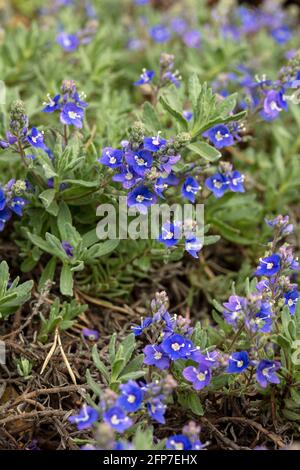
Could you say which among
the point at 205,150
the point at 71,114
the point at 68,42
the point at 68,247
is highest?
the point at 68,42

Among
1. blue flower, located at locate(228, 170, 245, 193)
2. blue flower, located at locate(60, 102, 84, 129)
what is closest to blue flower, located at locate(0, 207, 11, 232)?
blue flower, located at locate(60, 102, 84, 129)

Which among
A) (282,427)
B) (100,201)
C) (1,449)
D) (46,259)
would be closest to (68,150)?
(100,201)

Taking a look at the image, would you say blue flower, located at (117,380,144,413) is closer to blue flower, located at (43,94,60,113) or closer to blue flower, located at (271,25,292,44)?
blue flower, located at (43,94,60,113)

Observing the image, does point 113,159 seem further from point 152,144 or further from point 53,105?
point 53,105

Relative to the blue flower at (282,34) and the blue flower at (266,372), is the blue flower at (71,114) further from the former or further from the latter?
the blue flower at (282,34)

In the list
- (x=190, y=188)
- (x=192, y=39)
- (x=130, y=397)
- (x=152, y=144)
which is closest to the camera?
(x=130, y=397)

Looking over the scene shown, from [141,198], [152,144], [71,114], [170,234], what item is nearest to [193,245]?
[170,234]
